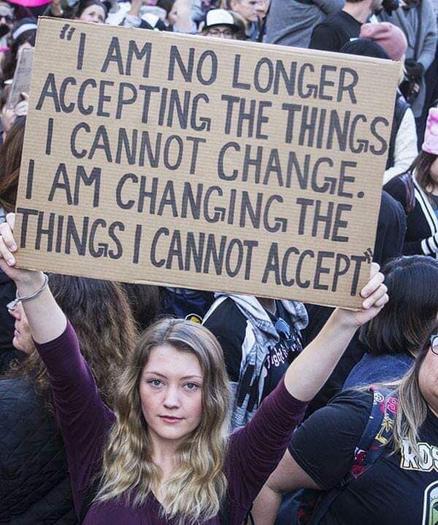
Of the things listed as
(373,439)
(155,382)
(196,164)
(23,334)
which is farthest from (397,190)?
(196,164)

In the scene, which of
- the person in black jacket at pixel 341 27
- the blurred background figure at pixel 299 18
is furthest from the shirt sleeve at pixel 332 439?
the blurred background figure at pixel 299 18

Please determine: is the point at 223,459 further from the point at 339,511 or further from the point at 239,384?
the point at 239,384

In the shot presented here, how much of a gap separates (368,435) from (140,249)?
93cm

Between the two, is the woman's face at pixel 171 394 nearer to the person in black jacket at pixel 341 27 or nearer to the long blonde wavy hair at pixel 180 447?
the long blonde wavy hair at pixel 180 447

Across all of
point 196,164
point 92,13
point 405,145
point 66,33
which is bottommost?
point 92,13

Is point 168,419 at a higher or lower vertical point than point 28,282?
lower

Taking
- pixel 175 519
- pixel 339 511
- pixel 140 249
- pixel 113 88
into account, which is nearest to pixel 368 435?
pixel 339 511

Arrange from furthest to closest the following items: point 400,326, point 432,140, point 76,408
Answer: point 432,140
point 400,326
point 76,408

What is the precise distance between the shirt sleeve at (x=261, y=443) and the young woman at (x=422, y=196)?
2.76 meters

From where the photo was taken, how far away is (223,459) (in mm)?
3125

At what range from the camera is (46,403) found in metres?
3.29

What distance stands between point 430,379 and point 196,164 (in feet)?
3.35

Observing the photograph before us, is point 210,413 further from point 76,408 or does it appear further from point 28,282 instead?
point 28,282

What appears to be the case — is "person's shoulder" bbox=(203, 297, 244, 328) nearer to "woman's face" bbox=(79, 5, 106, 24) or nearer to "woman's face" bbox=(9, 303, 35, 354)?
"woman's face" bbox=(9, 303, 35, 354)
